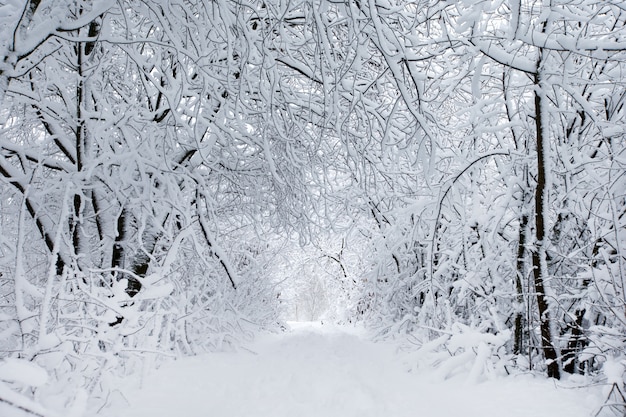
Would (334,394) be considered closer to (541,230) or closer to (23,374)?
(541,230)

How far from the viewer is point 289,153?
356 cm

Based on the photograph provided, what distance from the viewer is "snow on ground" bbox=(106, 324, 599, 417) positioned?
3.14m

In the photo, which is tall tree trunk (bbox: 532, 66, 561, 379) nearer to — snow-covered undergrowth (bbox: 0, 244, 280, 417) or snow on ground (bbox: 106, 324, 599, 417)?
snow on ground (bbox: 106, 324, 599, 417)

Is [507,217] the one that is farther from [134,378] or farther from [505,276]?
[134,378]

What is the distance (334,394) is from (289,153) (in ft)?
7.53

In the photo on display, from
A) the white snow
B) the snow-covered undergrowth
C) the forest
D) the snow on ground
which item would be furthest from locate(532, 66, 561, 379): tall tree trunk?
the white snow

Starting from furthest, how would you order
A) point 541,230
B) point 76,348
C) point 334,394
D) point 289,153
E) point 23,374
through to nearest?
point 334,394, point 541,230, point 289,153, point 76,348, point 23,374

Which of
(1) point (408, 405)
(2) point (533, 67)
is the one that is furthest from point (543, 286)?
(2) point (533, 67)

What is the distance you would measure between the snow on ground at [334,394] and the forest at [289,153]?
1.19ft

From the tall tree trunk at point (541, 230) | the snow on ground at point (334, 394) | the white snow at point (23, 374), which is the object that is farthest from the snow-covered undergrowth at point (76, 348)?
the tall tree trunk at point (541, 230)

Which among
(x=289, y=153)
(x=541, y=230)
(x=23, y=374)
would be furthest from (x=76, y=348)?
(x=541, y=230)

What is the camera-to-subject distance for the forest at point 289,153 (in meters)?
2.57

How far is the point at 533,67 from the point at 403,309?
7606 millimetres

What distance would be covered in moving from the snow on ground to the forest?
36 cm
